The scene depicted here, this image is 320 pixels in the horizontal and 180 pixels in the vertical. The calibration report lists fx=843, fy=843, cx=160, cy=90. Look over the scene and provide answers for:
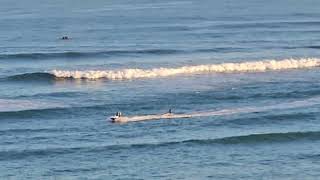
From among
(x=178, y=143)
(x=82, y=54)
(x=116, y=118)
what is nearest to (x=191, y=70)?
(x=82, y=54)

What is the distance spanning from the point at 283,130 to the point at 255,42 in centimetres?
3382

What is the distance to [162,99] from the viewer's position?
5144 cm

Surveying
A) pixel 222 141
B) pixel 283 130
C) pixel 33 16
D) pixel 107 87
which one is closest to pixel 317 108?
pixel 283 130

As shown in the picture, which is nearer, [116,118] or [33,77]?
[116,118]

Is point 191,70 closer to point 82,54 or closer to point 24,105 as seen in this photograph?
point 82,54

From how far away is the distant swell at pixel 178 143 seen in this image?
39.9 metres

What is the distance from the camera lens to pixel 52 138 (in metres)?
42.6

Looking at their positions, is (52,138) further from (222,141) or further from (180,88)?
(180,88)

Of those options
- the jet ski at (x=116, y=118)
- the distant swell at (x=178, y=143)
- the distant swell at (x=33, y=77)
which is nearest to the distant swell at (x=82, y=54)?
the distant swell at (x=33, y=77)

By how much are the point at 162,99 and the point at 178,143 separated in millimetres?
10327

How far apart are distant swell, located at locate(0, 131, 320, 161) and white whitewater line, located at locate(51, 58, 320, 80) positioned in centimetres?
1916

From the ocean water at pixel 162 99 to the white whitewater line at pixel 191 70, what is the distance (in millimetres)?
123

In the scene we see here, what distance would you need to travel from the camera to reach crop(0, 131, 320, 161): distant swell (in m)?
39.9

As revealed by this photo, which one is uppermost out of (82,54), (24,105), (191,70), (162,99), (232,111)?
(82,54)
